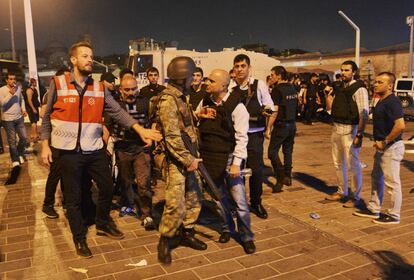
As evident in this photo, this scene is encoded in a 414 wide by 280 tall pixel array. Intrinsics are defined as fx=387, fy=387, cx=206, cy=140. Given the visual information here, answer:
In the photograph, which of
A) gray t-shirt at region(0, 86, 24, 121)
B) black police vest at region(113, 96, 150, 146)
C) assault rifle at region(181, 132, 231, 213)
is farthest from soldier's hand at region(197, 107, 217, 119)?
gray t-shirt at region(0, 86, 24, 121)

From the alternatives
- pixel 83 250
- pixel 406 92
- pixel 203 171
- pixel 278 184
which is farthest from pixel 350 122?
pixel 406 92

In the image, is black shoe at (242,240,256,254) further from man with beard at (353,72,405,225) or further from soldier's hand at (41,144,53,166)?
soldier's hand at (41,144,53,166)

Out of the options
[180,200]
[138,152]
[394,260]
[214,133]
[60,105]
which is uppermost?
[60,105]

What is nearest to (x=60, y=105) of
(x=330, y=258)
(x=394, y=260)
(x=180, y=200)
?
(x=180, y=200)

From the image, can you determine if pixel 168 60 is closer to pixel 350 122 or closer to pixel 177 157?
pixel 350 122

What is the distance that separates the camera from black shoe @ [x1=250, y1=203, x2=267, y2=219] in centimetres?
497

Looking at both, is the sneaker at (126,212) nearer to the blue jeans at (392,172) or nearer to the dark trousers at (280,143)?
the dark trousers at (280,143)

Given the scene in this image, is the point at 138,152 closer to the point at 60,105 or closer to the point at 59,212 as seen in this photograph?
the point at 60,105

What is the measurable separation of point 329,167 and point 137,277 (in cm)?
540

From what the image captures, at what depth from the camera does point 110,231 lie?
4379 millimetres

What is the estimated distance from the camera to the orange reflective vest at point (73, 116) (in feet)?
12.2

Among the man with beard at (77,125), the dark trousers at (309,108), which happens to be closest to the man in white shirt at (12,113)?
the man with beard at (77,125)

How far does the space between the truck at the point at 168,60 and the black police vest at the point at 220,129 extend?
1297 cm

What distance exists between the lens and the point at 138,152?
4648 millimetres
